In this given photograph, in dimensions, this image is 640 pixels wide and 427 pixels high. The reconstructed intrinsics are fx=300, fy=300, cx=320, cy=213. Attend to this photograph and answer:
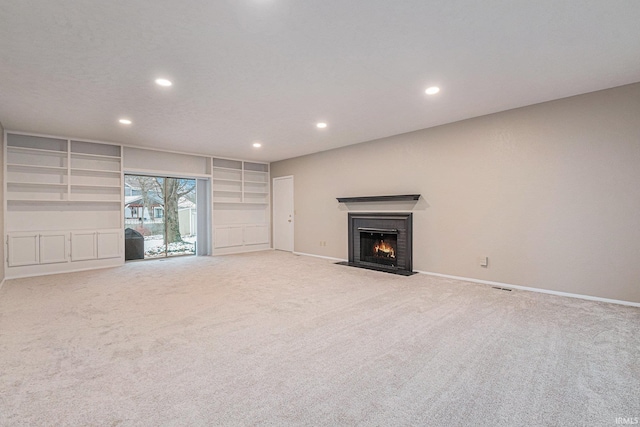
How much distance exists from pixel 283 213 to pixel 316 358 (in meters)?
6.16

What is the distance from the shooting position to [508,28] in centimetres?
233

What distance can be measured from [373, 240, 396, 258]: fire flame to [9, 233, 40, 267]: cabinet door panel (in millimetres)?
6085

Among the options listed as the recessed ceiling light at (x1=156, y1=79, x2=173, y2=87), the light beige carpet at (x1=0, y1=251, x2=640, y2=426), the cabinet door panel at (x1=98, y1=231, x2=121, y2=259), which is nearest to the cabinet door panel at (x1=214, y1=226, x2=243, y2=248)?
the cabinet door panel at (x1=98, y1=231, x2=121, y2=259)

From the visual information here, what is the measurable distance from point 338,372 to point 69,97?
4.31 m

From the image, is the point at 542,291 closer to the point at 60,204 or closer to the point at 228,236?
the point at 228,236

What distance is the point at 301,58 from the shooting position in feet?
9.15

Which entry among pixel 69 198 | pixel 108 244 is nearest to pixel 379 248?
pixel 108 244

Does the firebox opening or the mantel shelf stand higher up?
the mantel shelf

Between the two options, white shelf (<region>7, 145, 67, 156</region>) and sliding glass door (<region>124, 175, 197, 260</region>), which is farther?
sliding glass door (<region>124, 175, 197, 260</region>)

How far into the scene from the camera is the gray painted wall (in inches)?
135

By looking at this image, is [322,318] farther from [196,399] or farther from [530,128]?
[530,128]

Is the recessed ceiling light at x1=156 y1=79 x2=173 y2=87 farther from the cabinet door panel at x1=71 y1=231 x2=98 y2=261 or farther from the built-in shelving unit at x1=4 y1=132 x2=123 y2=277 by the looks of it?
the cabinet door panel at x1=71 y1=231 x2=98 y2=261

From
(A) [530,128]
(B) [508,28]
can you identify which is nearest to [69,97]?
(B) [508,28]

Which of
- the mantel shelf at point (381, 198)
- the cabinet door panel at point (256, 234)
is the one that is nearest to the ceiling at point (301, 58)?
the mantel shelf at point (381, 198)
